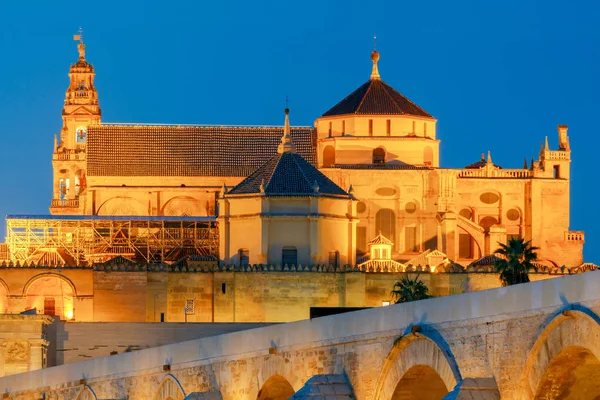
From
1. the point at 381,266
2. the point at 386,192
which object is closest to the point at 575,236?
the point at 386,192

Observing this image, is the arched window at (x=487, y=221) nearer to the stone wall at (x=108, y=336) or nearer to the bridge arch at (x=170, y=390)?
the stone wall at (x=108, y=336)

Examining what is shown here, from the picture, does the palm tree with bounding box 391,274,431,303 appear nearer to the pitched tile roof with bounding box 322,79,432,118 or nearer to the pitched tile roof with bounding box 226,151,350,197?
the pitched tile roof with bounding box 226,151,350,197

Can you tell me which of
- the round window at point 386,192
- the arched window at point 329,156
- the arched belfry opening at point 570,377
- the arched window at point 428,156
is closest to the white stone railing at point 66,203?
the arched window at point 329,156

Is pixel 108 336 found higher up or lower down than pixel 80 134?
lower down

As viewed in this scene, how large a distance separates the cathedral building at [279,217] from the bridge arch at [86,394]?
35.1 meters

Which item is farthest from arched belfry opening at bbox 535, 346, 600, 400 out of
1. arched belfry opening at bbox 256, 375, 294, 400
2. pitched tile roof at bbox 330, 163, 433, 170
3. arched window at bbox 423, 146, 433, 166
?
arched window at bbox 423, 146, 433, 166

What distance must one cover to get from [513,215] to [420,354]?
7209 centimetres

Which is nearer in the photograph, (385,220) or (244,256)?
(244,256)

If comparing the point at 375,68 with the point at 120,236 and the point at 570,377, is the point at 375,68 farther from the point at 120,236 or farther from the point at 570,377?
the point at 570,377

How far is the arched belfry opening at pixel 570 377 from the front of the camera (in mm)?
25250

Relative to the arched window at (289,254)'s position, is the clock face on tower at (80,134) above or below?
above

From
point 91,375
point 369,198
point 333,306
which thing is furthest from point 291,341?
point 369,198

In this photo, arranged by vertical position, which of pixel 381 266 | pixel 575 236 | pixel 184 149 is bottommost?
pixel 381 266

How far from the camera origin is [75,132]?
410ft
